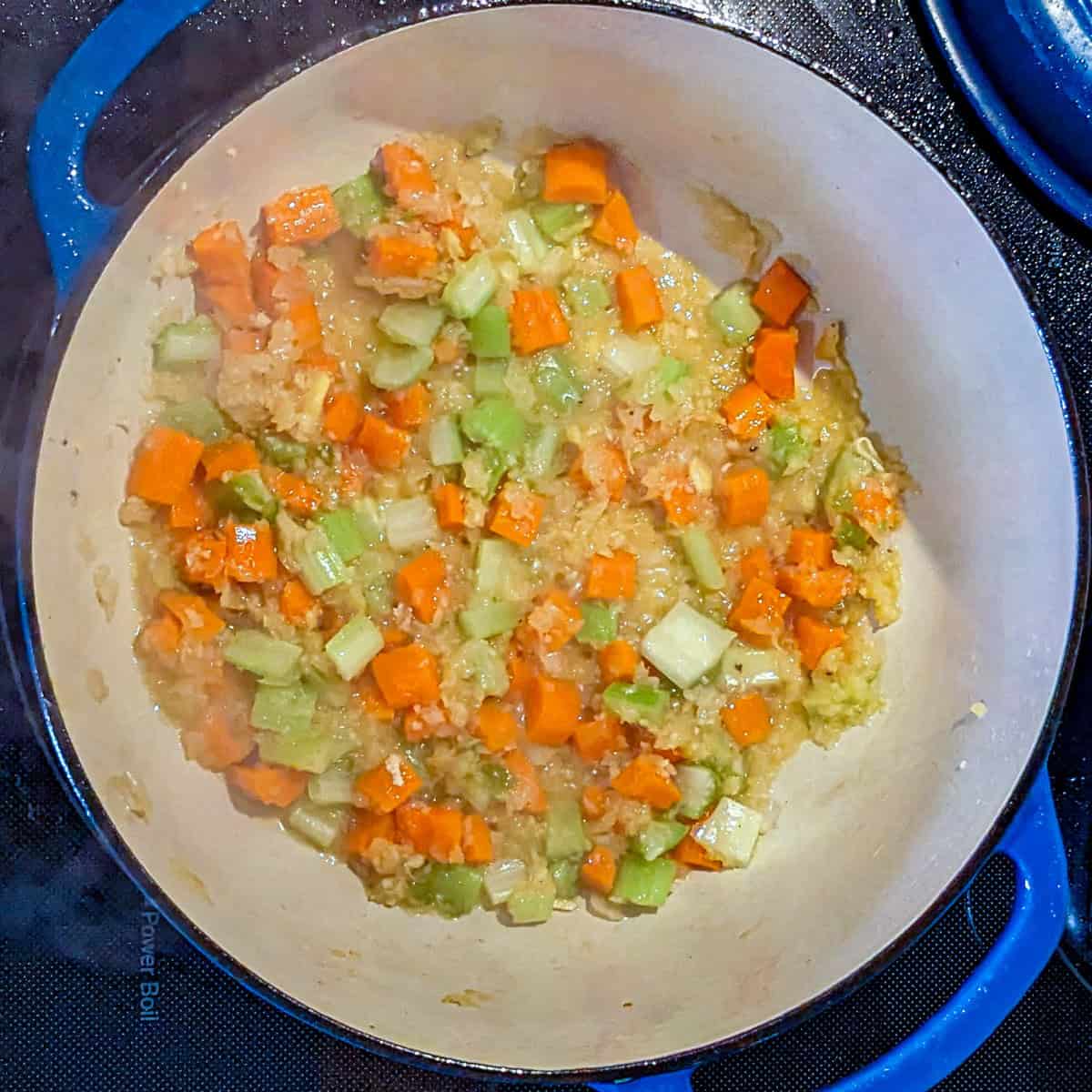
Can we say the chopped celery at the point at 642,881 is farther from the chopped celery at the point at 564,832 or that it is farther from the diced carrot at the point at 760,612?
the diced carrot at the point at 760,612

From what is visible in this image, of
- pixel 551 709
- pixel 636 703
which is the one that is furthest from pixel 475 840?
pixel 636 703

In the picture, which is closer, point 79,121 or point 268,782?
point 79,121

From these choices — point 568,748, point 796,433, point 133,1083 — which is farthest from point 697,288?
point 133,1083

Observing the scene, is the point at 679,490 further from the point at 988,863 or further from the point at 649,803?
the point at 988,863

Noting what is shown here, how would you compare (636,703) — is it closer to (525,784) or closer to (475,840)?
(525,784)

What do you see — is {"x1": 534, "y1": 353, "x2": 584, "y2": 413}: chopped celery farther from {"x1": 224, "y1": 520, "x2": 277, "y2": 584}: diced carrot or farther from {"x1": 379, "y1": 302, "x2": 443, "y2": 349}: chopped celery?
{"x1": 224, "y1": 520, "x2": 277, "y2": 584}: diced carrot

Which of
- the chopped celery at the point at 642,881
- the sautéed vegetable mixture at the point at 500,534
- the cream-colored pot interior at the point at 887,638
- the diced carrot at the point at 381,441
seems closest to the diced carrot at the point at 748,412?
the sautéed vegetable mixture at the point at 500,534
